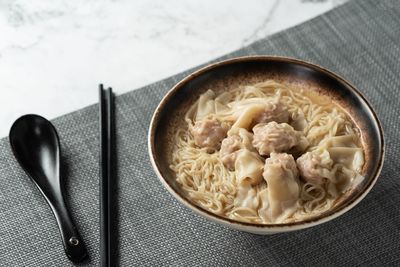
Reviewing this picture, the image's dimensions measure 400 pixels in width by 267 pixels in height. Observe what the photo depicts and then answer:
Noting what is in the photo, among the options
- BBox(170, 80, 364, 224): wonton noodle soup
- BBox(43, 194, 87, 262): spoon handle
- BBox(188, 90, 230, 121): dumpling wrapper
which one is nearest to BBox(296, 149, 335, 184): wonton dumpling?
BBox(170, 80, 364, 224): wonton noodle soup

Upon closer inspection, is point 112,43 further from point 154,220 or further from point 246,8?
point 154,220

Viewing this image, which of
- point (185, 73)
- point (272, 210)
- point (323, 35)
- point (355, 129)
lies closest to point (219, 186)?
point (272, 210)

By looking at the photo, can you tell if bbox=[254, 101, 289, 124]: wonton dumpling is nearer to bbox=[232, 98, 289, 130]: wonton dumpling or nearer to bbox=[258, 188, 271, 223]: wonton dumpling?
bbox=[232, 98, 289, 130]: wonton dumpling

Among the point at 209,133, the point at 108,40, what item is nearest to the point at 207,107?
the point at 209,133

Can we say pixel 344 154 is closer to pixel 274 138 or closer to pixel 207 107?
pixel 274 138

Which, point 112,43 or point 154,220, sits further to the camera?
point 112,43

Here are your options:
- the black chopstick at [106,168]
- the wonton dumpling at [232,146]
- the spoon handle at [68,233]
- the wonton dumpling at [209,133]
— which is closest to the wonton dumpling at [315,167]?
the wonton dumpling at [232,146]
